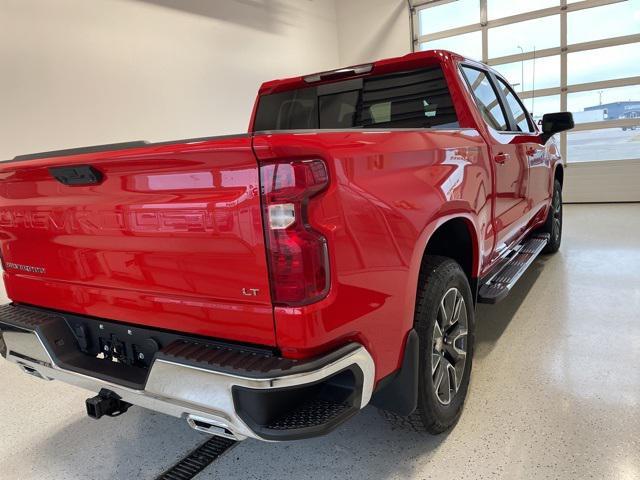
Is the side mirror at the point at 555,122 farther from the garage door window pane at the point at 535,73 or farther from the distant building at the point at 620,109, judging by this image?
the distant building at the point at 620,109

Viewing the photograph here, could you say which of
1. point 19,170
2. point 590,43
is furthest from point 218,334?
point 590,43

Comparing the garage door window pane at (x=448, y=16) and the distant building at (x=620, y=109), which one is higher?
the garage door window pane at (x=448, y=16)

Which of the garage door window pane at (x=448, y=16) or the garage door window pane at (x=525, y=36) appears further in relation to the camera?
the garage door window pane at (x=448, y=16)

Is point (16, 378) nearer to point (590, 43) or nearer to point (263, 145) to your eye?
point (263, 145)

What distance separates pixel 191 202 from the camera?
48.8 inches

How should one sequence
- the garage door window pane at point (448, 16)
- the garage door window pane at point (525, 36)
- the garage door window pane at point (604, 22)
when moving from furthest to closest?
1. the garage door window pane at point (448, 16)
2. the garage door window pane at point (525, 36)
3. the garage door window pane at point (604, 22)

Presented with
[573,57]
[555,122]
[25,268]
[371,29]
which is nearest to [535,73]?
[573,57]

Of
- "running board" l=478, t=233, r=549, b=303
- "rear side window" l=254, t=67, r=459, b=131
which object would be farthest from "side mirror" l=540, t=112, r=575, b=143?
"rear side window" l=254, t=67, r=459, b=131

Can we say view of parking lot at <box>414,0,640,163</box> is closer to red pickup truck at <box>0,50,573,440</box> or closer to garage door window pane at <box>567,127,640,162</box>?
garage door window pane at <box>567,127,640,162</box>

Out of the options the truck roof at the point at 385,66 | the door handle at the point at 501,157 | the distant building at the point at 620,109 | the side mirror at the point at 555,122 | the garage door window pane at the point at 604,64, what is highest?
the garage door window pane at the point at 604,64

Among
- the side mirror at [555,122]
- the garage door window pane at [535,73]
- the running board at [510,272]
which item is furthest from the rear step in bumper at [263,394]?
the garage door window pane at [535,73]

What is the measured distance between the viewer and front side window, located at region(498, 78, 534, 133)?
317 cm

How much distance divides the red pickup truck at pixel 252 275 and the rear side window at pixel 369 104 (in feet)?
1.42

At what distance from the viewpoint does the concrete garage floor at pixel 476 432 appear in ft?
5.62
